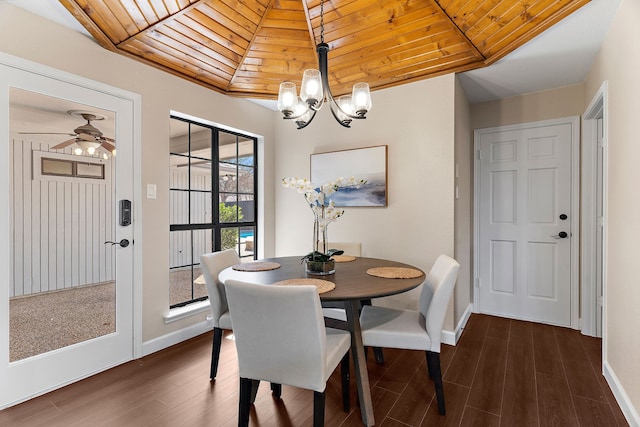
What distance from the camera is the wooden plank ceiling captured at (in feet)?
6.59

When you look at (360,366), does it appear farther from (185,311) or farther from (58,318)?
(58,318)

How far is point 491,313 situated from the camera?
11.1 ft

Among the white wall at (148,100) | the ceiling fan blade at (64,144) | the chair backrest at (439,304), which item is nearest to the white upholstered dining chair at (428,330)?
the chair backrest at (439,304)

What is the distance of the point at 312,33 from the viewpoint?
247 cm

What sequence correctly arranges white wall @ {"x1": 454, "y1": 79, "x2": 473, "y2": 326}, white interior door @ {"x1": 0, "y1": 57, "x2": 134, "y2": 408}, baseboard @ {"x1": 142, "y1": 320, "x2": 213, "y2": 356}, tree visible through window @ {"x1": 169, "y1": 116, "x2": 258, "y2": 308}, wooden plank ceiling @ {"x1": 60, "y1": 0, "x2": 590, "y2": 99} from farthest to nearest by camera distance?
tree visible through window @ {"x1": 169, "y1": 116, "x2": 258, "y2": 308} → white wall @ {"x1": 454, "y1": 79, "x2": 473, "y2": 326} → baseboard @ {"x1": 142, "y1": 320, "x2": 213, "y2": 356} → wooden plank ceiling @ {"x1": 60, "y1": 0, "x2": 590, "y2": 99} → white interior door @ {"x1": 0, "y1": 57, "x2": 134, "y2": 408}

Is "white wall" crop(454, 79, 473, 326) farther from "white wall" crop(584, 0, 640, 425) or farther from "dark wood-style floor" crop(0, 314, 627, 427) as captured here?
"white wall" crop(584, 0, 640, 425)

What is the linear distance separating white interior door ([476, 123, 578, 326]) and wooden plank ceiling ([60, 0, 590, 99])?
118 centimetres

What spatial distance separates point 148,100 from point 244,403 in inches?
90.4

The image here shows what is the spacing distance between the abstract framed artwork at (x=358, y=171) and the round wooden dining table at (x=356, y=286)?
994 millimetres

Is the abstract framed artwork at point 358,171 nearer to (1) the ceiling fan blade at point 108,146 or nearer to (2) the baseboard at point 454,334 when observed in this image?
(2) the baseboard at point 454,334

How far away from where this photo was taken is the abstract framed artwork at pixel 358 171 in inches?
118

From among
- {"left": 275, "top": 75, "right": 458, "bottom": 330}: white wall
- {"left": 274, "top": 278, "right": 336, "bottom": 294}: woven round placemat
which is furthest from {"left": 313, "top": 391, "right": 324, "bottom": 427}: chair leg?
{"left": 275, "top": 75, "right": 458, "bottom": 330}: white wall

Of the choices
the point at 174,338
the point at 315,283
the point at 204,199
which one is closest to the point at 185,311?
the point at 174,338

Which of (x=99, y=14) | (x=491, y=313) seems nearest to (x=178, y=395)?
(x=99, y=14)
